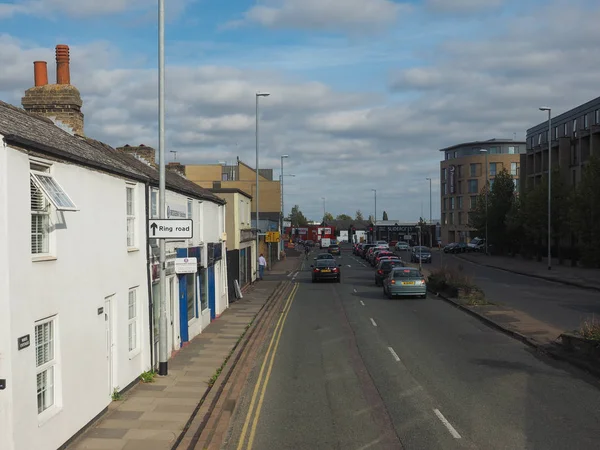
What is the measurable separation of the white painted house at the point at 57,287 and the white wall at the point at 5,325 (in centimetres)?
1

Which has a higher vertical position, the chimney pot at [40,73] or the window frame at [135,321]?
the chimney pot at [40,73]

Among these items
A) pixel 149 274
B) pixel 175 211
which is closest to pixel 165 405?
pixel 149 274

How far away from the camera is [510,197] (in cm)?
7594

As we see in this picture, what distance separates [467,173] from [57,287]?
357 feet

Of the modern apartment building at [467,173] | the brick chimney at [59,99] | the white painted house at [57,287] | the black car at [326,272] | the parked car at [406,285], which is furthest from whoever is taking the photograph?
the modern apartment building at [467,173]

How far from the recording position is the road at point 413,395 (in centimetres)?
951

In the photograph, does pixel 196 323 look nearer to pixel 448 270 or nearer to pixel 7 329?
pixel 7 329

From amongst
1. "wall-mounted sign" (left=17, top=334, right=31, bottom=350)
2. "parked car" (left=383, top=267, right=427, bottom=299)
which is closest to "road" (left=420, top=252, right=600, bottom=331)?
"parked car" (left=383, top=267, right=427, bottom=299)

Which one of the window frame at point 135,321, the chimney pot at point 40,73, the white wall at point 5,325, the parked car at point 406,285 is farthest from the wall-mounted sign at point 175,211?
the parked car at point 406,285

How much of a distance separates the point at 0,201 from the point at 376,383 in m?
8.47

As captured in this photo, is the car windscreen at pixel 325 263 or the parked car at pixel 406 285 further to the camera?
the car windscreen at pixel 325 263

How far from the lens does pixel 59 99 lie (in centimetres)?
1571

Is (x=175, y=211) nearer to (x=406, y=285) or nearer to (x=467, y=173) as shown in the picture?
(x=406, y=285)

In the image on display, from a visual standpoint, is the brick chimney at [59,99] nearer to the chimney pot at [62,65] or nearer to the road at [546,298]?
the chimney pot at [62,65]
